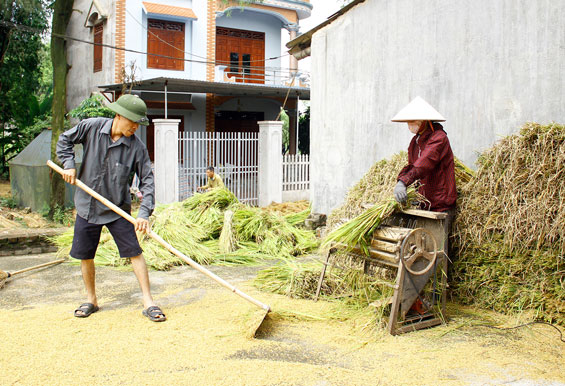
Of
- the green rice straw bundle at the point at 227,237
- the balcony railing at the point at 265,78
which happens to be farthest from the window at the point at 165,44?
the green rice straw bundle at the point at 227,237

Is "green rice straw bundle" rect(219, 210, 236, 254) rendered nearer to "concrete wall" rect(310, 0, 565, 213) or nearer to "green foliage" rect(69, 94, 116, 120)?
"concrete wall" rect(310, 0, 565, 213)

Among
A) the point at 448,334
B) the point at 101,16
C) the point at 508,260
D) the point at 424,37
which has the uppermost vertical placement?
the point at 101,16

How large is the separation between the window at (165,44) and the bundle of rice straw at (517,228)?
15410 millimetres

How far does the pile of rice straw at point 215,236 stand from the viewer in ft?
23.8

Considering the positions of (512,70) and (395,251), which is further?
(512,70)

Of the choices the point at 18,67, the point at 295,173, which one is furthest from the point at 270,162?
the point at 18,67

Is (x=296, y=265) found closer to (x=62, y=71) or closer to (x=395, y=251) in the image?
(x=395, y=251)

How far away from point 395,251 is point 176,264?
11.6ft

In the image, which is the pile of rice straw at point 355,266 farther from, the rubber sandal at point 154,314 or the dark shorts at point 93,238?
the dark shorts at point 93,238

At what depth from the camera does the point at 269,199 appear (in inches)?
512

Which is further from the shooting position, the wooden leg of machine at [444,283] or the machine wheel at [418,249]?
the wooden leg of machine at [444,283]

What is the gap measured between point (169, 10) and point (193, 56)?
173 cm

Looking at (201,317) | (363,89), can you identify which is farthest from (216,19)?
(201,317)

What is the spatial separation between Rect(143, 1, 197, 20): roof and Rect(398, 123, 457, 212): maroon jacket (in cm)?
1529
